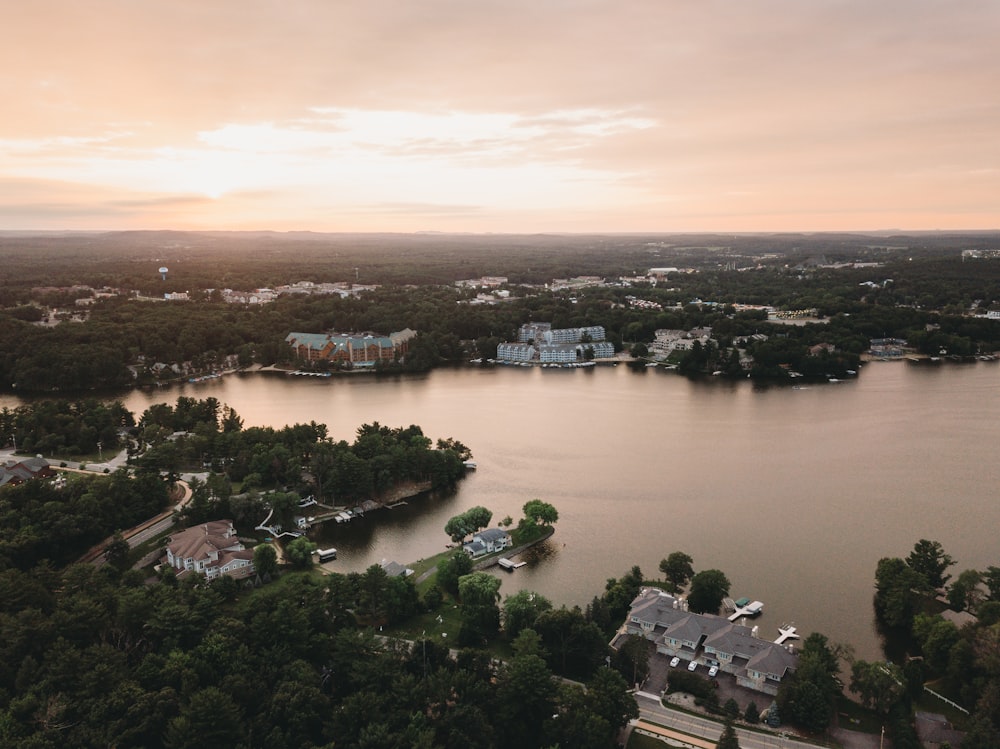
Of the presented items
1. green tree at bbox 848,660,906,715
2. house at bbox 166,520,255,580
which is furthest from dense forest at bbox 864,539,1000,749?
house at bbox 166,520,255,580

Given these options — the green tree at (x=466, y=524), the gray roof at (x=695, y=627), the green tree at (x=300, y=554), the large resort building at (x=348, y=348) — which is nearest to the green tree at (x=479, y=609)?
the green tree at (x=466, y=524)

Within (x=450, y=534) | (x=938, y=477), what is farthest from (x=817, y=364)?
(x=450, y=534)

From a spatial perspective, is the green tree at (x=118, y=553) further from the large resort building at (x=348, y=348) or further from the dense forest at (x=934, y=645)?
the large resort building at (x=348, y=348)

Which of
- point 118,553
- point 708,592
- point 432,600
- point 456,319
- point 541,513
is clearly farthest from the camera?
point 456,319

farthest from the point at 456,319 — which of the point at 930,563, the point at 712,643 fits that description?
the point at 712,643

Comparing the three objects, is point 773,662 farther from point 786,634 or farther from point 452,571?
point 452,571

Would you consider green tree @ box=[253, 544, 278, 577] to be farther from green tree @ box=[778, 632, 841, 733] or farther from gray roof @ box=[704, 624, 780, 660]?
green tree @ box=[778, 632, 841, 733]
